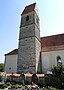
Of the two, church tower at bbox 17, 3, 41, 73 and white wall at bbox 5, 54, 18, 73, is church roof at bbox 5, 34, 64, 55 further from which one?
church tower at bbox 17, 3, 41, 73

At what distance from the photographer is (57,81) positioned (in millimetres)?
18375

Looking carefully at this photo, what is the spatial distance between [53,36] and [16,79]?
14.7m

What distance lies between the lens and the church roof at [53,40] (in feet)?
92.7

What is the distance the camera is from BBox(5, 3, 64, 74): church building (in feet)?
84.5

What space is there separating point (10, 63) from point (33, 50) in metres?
7.57

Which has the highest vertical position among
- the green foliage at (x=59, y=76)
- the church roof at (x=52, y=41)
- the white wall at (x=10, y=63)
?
the church roof at (x=52, y=41)

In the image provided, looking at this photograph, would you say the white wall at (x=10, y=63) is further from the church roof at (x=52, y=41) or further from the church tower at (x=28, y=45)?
the church tower at (x=28, y=45)

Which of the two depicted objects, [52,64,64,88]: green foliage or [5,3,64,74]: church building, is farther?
[5,3,64,74]: church building

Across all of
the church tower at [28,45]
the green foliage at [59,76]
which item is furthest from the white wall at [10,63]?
the green foliage at [59,76]

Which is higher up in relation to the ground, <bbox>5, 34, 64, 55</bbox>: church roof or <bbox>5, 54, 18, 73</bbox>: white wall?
<bbox>5, 34, 64, 55</bbox>: church roof

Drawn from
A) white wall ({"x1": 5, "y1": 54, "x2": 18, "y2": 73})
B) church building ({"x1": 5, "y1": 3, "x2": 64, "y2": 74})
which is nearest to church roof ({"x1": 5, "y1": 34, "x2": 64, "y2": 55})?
church building ({"x1": 5, "y1": 3, "x2": 64, "y2": 74})

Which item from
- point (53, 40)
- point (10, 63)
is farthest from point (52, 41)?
point (10, 63)

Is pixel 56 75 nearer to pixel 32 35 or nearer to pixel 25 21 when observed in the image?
pixel 32 35

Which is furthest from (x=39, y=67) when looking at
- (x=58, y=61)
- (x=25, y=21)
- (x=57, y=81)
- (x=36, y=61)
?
(x=25, y=21)
